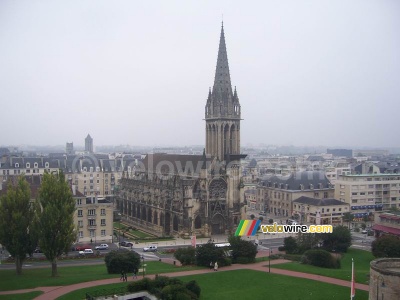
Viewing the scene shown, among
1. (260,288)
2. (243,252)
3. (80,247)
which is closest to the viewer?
(260,288)

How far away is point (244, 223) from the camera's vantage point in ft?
254

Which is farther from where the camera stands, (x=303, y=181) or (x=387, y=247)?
(x=303, y=181)

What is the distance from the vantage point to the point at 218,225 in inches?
3093

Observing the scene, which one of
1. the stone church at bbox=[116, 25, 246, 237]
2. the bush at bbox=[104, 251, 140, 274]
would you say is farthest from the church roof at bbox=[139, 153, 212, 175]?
the bush at bbox=[104, 251, 140, 274]

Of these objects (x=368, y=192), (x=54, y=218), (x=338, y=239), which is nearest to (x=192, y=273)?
(x=54, y=218)

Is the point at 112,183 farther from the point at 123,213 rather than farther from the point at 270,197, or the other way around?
the point at 270,197

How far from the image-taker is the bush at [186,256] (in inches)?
2132

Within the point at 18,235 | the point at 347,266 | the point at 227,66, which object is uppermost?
the point at 227,66

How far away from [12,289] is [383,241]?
127ft

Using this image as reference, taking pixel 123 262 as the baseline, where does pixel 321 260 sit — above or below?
below

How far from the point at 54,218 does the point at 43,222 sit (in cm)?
111

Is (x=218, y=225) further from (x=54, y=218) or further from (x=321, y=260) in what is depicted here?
(x=54, y=218)

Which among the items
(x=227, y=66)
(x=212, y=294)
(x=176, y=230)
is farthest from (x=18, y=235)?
(x=227, y=66)

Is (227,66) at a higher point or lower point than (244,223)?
higher
